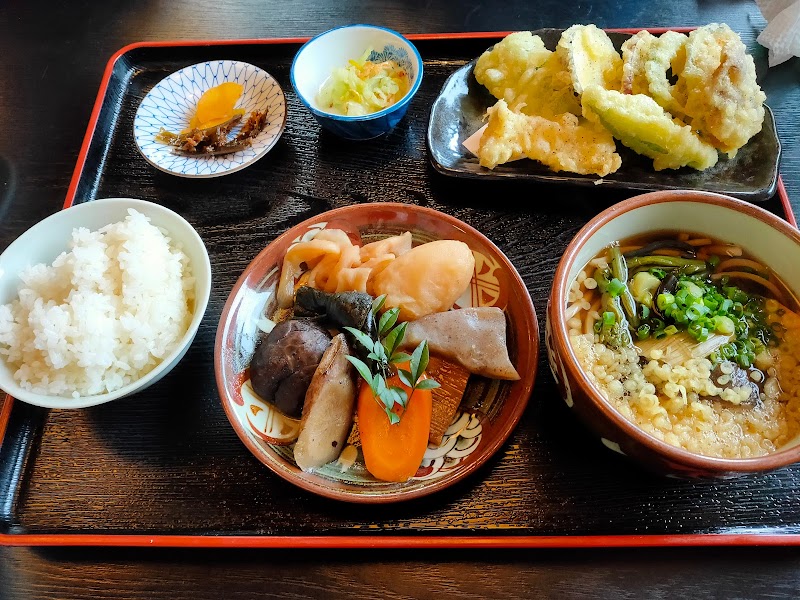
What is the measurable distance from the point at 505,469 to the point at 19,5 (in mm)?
3542

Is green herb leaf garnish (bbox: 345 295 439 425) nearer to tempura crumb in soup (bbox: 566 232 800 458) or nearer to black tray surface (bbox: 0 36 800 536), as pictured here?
black tray surface (bbox: 0 36 800 536)

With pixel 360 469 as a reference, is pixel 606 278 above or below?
above

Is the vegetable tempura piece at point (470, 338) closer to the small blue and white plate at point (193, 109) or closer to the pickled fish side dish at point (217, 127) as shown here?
the small blue and white plate at point (193, 109)

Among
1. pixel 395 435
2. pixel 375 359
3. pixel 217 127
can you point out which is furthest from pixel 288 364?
pixel 217 127

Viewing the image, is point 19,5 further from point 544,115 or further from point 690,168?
point 690,168

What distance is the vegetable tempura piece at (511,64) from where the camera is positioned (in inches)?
88.7

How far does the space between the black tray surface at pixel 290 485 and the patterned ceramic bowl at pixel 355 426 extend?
11 cm

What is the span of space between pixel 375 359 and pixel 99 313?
0.90 metres

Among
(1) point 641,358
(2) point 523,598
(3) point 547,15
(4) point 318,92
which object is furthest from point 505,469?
(3) point 547,15

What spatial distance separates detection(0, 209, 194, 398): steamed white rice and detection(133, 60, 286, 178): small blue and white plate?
431mm

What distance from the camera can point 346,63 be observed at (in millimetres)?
2490

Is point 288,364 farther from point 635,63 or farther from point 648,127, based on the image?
point 635,63

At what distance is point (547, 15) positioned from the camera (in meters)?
2.71

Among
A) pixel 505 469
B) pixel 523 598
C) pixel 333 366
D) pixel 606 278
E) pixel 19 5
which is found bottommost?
pixel 523 598
